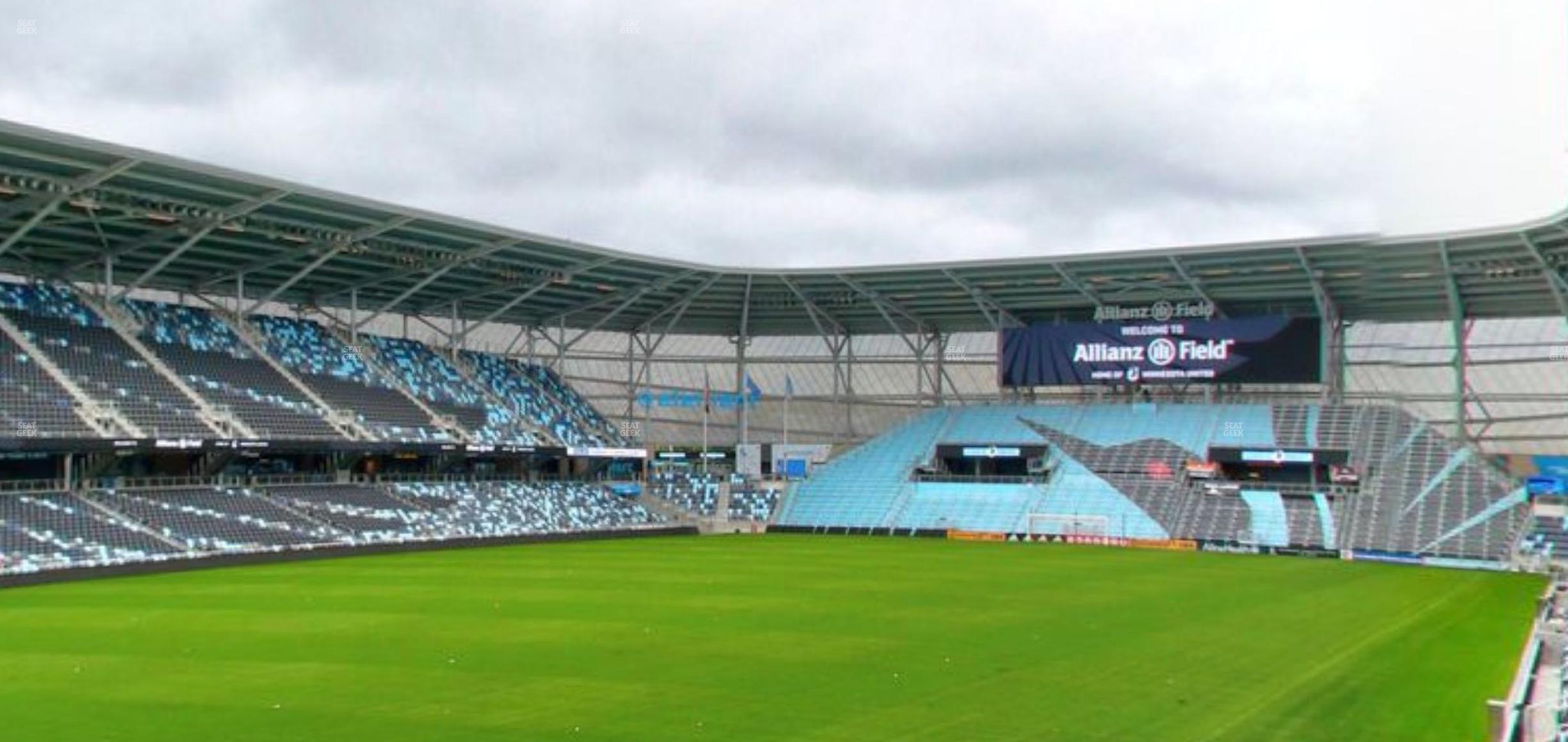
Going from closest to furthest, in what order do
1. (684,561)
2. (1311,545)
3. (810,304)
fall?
(684,561) < (1311,545) < (810,304)

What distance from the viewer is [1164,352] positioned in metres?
58.2

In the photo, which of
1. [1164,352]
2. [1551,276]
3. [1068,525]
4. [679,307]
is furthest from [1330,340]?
[679,307]

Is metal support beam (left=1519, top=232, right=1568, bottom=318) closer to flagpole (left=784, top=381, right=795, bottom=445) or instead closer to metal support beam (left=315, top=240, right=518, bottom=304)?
flagpole (left=784, top=381, right=795, bottom=445)

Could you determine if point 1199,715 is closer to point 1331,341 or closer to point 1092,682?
point 1092,682

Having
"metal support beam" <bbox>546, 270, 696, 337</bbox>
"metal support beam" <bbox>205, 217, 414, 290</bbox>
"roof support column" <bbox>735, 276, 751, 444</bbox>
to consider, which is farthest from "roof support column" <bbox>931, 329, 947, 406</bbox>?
"metal support beam" <bbox>205, 217, 414, 290</bbox>

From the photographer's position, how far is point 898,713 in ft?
54.0

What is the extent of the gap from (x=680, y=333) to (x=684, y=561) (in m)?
26.8

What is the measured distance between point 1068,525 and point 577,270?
22.3 m

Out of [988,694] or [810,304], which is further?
[810,304]

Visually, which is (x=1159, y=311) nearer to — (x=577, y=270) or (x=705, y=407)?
(x=705, y=407)

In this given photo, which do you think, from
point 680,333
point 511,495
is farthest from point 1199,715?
point 680,333

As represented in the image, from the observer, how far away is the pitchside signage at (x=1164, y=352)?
5578cm

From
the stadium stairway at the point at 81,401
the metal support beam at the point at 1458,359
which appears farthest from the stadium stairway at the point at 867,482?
the stadium stairway at the point at 81,401

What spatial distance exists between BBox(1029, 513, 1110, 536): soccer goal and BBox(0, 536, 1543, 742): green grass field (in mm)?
17816
